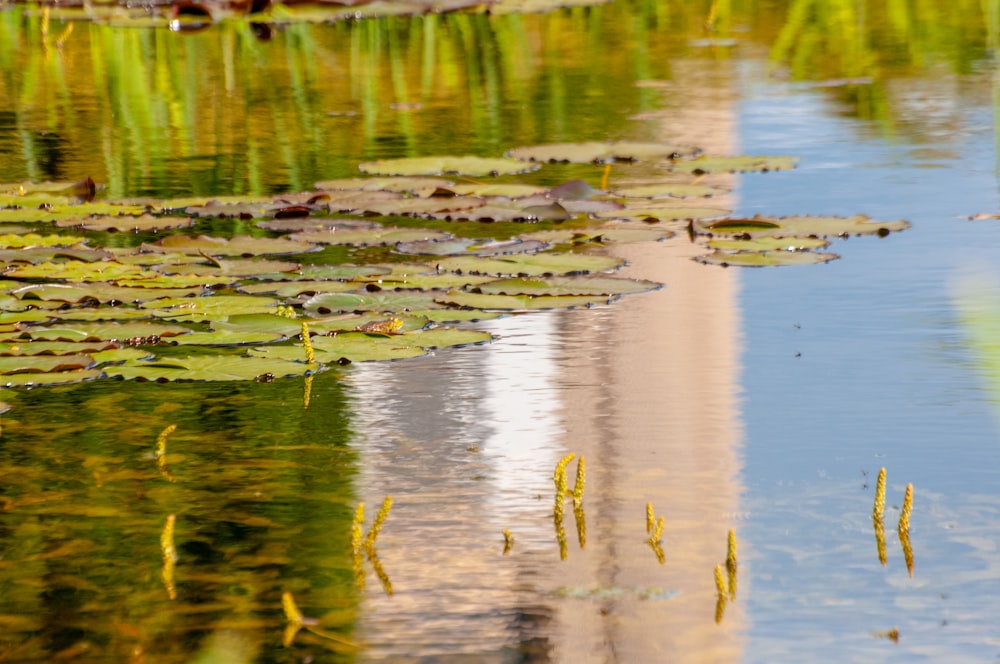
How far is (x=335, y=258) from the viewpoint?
13.8 feet

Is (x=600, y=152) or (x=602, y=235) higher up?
(x=600, y=152)

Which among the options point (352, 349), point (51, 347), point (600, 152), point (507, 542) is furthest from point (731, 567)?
point (600, 152)

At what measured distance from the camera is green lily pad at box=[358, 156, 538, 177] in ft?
17.1

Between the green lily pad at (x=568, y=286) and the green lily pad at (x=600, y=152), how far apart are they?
1.58 meters

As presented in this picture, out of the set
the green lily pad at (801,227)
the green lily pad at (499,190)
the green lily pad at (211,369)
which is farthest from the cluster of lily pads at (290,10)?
the green lily pad at (211,369)

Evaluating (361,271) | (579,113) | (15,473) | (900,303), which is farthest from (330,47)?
(15,473)

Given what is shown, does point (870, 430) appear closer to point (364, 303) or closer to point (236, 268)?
point (364, 303)

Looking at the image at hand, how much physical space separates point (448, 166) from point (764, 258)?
5.03 ft

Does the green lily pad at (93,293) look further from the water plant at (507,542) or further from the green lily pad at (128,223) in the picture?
the water plant at (507,542)

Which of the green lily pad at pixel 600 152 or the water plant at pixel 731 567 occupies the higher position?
the green lily pad at pixel 600 152

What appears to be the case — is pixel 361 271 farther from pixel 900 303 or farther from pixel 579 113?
pixel 579 113

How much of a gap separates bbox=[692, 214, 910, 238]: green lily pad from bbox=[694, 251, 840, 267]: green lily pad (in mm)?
173

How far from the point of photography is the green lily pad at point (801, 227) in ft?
13.9

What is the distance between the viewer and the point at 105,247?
4.40 metres
